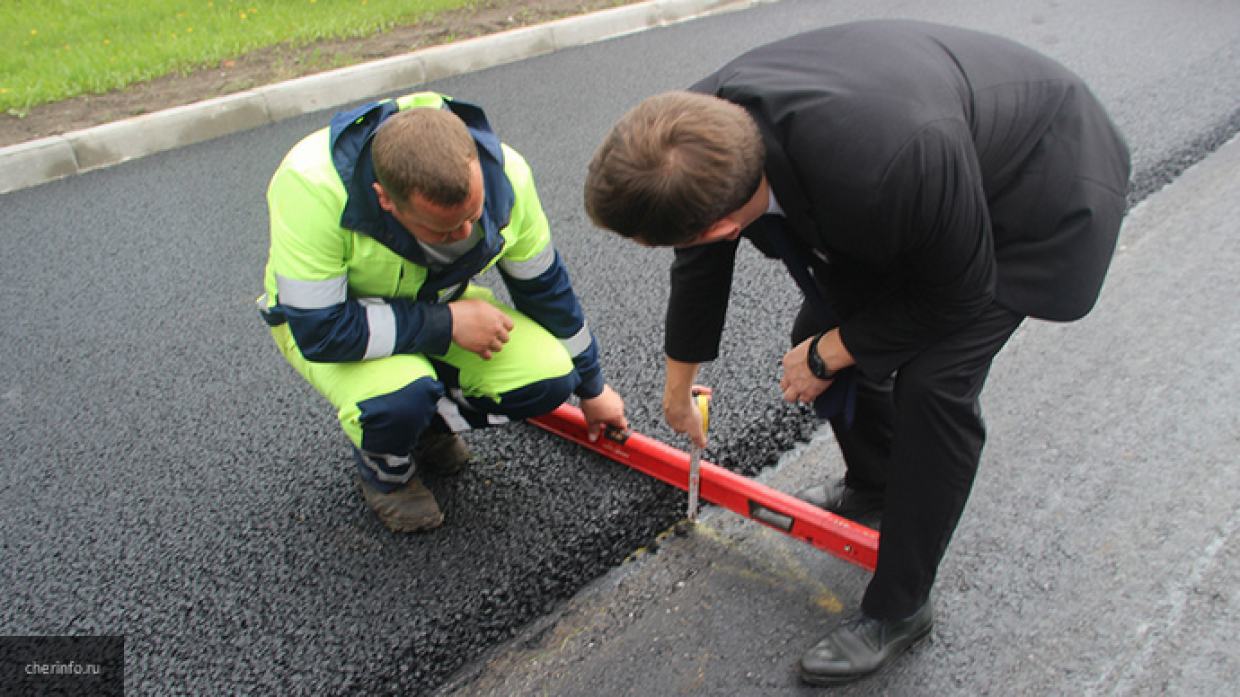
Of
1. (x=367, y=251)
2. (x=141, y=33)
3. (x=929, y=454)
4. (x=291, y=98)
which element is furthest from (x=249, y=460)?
(x=141, y=33)

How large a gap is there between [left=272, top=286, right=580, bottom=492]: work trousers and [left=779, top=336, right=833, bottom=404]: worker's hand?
2.39 ft

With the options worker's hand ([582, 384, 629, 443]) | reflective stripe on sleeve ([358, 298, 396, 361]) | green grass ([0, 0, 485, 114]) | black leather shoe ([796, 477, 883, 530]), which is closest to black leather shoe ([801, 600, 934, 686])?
black leather shoe ([796, 477, 883, 530])

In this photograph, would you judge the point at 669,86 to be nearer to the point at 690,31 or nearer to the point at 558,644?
the point at 690,31

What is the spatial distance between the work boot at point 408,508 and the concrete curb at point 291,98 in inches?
146

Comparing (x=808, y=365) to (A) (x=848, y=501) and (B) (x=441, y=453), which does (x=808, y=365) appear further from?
(B) (x=441, y=453)

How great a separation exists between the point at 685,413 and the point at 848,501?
0.65 m

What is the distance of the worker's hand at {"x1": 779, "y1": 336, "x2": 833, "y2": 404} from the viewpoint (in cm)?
201

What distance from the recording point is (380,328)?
2.21 m

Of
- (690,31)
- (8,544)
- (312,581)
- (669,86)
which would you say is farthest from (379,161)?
(690,31)

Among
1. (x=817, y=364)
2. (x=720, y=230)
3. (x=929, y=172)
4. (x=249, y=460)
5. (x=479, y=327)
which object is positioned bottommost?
(x=249, y=460)

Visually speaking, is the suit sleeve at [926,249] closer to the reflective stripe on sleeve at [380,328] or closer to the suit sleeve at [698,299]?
the suit sleeve at [698,299]

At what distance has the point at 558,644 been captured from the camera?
7.34 ft

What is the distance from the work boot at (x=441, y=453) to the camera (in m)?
2.73

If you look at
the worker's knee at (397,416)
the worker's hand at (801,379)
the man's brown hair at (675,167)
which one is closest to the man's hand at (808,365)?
the worker's hand at (801,379)
